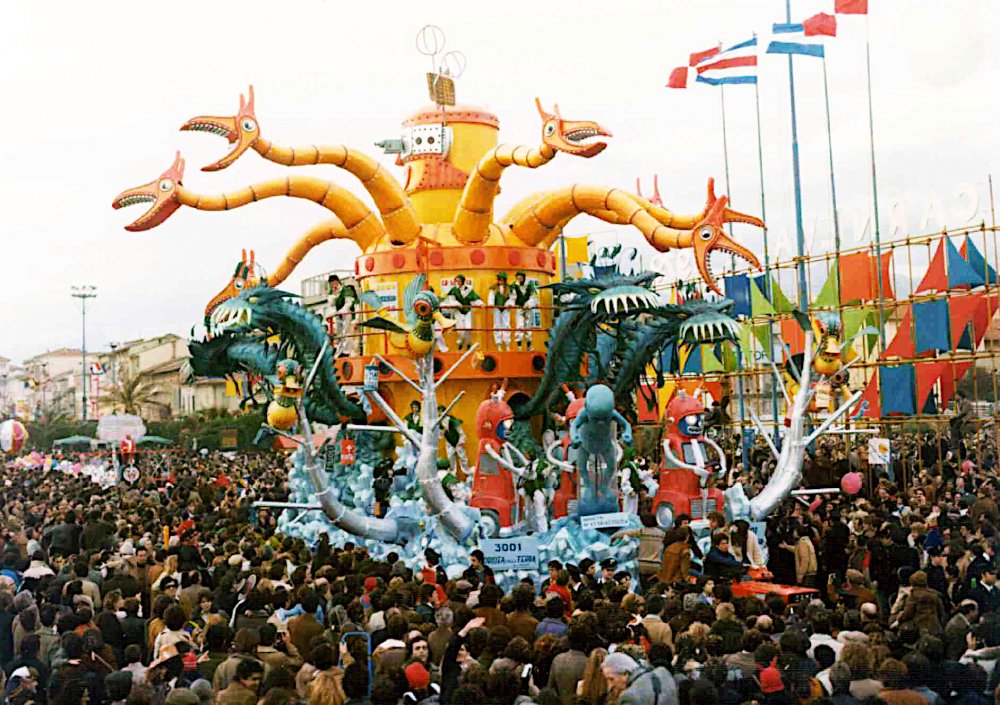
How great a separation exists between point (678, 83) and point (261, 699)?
70.4ft

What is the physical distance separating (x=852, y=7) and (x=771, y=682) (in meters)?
18.5

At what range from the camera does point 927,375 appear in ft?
77.1

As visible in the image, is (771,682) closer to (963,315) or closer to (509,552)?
(509,552)

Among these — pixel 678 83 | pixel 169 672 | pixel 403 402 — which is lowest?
pixel 169 672

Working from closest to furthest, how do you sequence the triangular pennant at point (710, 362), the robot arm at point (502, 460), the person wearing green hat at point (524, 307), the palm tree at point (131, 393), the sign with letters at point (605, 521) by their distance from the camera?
the sign with letters at point (605, 521) < the robot arm at point (502, 460) < the person wearing green hat at point (524, 307) < the triangular pennant at point (710, 362) < the palm tree at point (131, 393)

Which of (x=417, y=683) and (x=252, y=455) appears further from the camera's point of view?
(x=252, y=455)

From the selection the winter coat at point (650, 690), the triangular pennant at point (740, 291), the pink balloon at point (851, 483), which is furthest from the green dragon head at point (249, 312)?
the triangular pennant at point (740, 291)

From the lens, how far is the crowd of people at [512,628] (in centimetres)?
668

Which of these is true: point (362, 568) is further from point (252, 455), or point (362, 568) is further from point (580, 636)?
point (252, 455)

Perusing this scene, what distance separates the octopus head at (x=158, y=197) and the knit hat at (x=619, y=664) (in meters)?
12.9

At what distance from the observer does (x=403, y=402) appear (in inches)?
754

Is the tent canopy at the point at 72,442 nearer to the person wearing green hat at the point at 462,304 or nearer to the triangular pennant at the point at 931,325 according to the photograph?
the person wearing green hat at the point at 462,304

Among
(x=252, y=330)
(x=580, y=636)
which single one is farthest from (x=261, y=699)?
(x=252, y=330)

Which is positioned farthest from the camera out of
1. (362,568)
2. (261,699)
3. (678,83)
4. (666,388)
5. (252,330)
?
(666,388)
